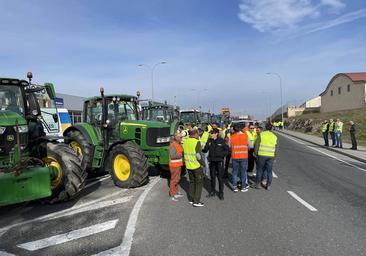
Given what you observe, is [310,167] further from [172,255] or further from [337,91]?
[337,91]

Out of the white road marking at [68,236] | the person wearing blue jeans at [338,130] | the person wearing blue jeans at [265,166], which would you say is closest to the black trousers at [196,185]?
the white road marking at [68,236]

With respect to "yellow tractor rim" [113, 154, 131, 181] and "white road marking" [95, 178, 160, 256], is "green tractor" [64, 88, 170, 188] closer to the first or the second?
"yellow tractor rim" [113, 154, 131, 181]

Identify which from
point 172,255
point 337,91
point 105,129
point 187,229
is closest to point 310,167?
point 105,129

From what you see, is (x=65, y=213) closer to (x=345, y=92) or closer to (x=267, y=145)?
(x=267, y=145)

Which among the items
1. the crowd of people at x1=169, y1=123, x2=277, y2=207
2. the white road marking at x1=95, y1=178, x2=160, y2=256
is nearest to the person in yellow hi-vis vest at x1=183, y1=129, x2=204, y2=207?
the crowd of people at x1=169, y1=123, x2=277, y2=207

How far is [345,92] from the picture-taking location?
60.9 metres

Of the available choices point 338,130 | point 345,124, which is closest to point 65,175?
point 338,130

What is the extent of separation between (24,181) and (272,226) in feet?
14.8

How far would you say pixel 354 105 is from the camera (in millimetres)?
58219

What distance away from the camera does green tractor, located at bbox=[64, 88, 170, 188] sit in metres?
9.84

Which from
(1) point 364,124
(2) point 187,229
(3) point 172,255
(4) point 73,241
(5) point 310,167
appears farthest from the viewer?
(1) point 364,124

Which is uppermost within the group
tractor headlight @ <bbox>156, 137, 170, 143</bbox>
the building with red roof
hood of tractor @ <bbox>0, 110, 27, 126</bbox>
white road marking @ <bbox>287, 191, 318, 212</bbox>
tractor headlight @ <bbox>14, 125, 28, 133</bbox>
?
the building with red roof

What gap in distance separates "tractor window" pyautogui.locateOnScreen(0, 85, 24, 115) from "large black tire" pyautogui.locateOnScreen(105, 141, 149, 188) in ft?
9.49

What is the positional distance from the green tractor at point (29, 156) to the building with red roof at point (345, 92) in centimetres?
5677
